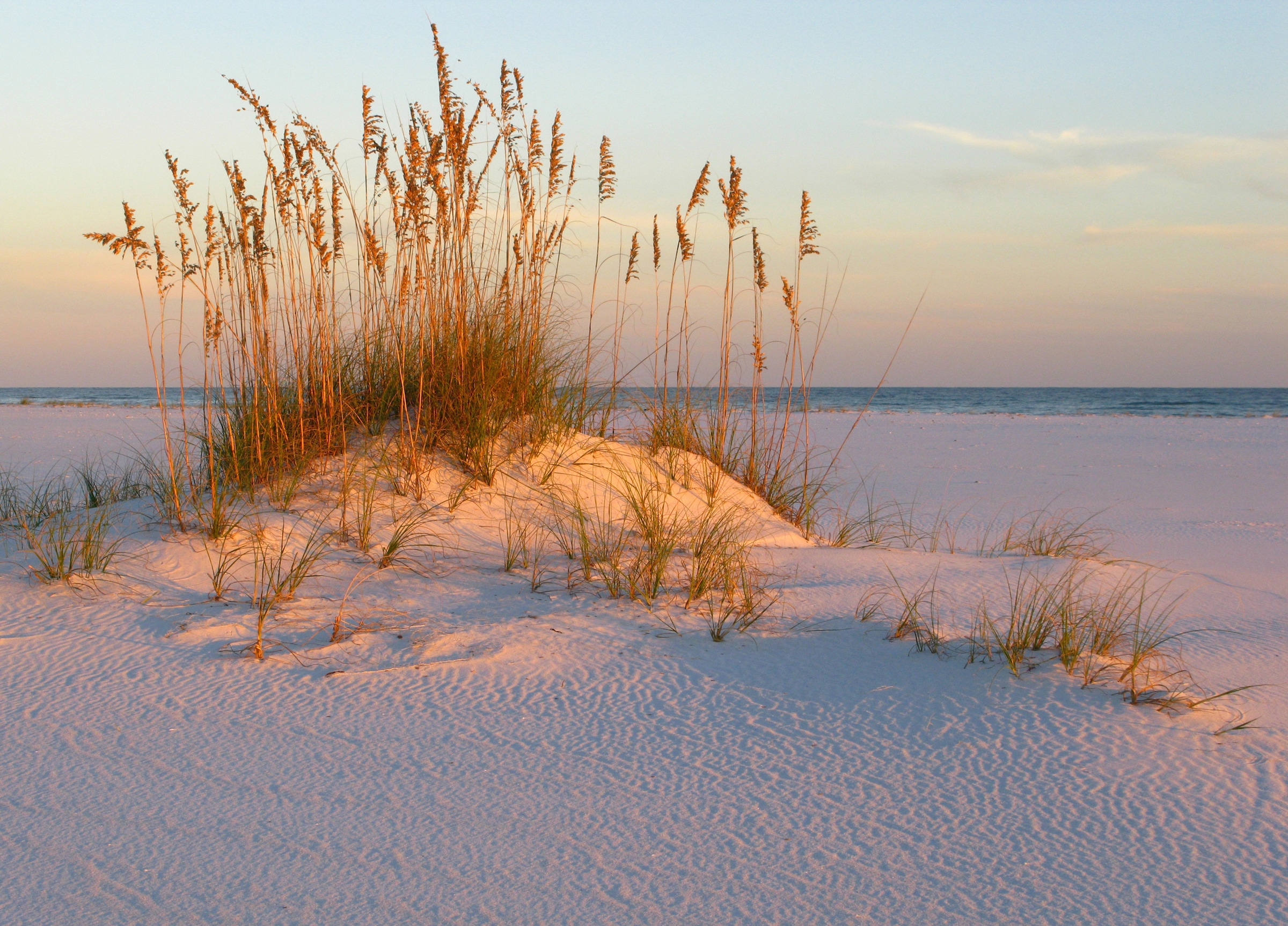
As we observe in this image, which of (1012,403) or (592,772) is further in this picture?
(1012,403)

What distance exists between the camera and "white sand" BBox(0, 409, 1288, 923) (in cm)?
144

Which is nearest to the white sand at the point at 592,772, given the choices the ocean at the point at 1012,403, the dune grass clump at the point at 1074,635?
the dune grass clump at the point at 1074,635

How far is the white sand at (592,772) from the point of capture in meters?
1.44

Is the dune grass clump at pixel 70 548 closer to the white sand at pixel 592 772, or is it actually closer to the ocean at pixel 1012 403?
the white sand at pixel 592 772

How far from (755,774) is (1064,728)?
0.77m

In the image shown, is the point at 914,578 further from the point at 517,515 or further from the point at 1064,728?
the point at 517,515

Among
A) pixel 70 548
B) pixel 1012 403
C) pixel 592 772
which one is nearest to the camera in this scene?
pixel 592 772

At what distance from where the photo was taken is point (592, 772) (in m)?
1.87

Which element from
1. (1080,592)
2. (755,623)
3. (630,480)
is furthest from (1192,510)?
(755,623)

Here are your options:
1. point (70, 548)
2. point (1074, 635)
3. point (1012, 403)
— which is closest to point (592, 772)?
point (1074, 635)

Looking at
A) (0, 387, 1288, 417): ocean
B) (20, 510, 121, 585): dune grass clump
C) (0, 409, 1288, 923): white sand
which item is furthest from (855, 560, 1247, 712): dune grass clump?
(0, 387, 1288, 417): ocean

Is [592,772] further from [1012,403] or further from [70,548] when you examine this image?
[1012,403]

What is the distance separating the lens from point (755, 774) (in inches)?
73.0

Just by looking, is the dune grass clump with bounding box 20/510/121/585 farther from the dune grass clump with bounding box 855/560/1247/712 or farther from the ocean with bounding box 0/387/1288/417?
the ocean with bounding box 0/387/1288/417
